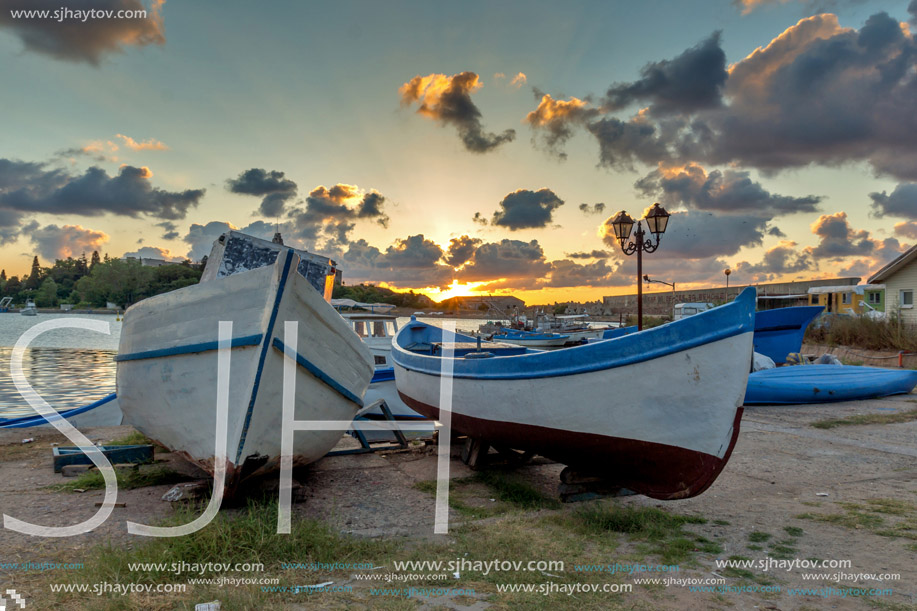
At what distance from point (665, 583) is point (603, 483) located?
60.5 inches

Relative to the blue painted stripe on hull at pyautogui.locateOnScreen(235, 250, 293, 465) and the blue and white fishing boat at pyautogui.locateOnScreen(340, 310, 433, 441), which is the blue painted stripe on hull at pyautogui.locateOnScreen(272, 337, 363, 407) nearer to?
the blue painted stripe on hull at pyautogui.locateOnScreen(235, 250, 293, 465)

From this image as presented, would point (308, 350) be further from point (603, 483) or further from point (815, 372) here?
point (815, 372)

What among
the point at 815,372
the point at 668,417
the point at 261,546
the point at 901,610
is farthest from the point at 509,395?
the point at 815,372

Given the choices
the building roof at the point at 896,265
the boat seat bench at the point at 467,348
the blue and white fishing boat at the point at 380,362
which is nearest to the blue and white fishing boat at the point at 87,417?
the blue and white fishing boat at the point at 380,362

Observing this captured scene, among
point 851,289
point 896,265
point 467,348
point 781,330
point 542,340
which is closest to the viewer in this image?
point 467,348

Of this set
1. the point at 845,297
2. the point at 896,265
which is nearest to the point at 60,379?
the point at 896,265

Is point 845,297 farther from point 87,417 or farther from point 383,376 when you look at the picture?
point 87,417

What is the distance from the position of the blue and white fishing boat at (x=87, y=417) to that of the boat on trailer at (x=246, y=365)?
19.2ft

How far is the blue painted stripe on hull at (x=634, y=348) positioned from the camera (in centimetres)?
386

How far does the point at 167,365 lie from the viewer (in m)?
5.12

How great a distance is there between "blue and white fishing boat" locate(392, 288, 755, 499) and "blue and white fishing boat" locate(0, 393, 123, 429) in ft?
29.5

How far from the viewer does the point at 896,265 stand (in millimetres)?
25141

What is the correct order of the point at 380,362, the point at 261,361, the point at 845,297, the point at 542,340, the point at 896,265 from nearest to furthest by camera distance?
the point at 261,361 < the point at 380,362 < the point at 896,265 < the point at 542,340 < the point at 845,297

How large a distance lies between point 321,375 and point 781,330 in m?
15.6
